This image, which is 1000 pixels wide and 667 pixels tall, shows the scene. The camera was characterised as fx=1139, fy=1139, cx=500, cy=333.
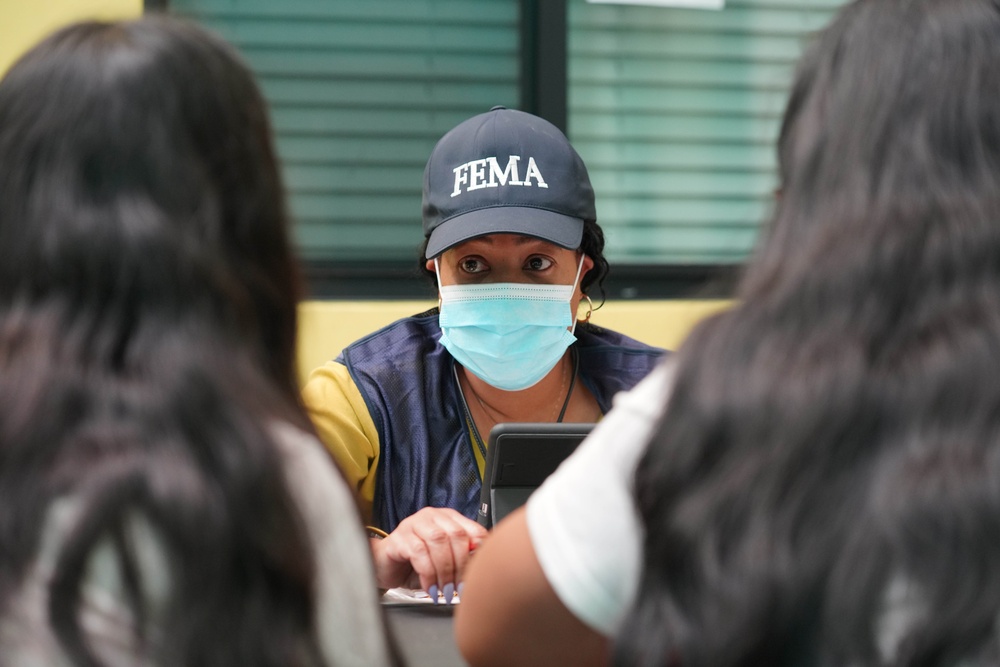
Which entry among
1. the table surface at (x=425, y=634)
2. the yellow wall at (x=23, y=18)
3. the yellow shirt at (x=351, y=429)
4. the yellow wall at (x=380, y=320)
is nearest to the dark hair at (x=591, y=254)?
the yellow shirt at (x=351, y=429)

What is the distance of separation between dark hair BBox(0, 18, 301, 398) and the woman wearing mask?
1214 millimetres

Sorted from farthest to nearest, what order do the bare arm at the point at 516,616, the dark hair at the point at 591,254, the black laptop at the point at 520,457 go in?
the dark hair at the point at 591,254 < the black laptop at the point at 520,457 < the bare arm at the point at 516,616

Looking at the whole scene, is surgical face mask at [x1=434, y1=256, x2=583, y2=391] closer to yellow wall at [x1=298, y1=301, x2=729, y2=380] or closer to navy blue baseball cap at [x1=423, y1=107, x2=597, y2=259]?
navy blue baseball cap at [x1=423, y1=107, x2=597, y2=259]

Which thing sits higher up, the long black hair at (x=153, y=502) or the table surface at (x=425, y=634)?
the long black hair at (x=153, y=502)

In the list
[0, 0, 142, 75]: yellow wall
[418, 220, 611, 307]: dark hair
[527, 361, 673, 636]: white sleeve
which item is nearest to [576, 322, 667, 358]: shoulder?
[418, 220, 611, 307]: dark hair

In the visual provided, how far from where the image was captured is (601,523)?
99 cm

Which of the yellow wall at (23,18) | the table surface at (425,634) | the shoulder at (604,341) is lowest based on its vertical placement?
the table surface at (425,634)

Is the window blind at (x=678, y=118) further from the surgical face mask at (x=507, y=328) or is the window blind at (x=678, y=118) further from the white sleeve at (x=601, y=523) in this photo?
the white sleeve at (x=601, y=523)

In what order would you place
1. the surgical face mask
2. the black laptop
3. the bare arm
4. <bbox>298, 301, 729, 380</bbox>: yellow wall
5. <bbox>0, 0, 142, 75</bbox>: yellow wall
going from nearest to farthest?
the bare arm → the black laptop → the surgical face mask → <bbox>0, 0, 142, 75</bbox>: yellow wall → <bbox>298, 301, 729, 380</bbox>: yellow wall

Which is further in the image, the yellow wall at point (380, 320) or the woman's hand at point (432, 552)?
the yellow wall at point (380, 320)

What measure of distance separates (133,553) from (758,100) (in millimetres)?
3361

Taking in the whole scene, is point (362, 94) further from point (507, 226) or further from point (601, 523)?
point (601, 523)

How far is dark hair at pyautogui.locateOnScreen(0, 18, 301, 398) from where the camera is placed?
38.4 inches

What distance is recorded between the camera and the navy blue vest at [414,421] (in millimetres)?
2268
